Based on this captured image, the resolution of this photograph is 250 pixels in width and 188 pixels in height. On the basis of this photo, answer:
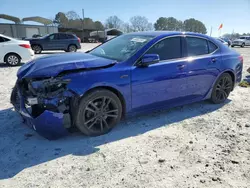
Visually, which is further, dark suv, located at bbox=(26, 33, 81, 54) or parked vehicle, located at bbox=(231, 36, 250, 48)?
parked vehicle, located at bbox=(231, 36, 250, 48)

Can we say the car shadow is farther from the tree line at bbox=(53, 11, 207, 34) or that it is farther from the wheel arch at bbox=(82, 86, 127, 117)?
the tree line at bbox=(53, 11, 207, 34)

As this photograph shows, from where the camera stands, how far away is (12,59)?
9625 millimetres

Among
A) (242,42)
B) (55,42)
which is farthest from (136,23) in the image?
(55,42)

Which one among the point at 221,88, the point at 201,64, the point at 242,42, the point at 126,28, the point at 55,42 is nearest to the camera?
the point at 201,64

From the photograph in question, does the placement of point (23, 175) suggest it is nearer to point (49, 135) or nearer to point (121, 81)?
point (49, 135)

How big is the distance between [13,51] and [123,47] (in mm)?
7557

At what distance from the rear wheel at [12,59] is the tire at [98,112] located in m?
7.98

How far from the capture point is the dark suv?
15.4 m

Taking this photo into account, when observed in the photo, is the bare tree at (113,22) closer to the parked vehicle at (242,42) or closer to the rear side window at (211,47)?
the parked vehicle at (242,42)

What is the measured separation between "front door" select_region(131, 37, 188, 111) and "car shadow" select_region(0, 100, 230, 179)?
364mm

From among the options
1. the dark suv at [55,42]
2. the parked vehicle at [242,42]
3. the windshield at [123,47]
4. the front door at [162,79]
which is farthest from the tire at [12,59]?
the parked vehicle at [242,42]

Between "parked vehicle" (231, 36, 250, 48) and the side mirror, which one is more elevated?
"parked vehicle" (231, 36, 250, 48)

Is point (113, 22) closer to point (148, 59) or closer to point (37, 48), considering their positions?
point (37, 48)

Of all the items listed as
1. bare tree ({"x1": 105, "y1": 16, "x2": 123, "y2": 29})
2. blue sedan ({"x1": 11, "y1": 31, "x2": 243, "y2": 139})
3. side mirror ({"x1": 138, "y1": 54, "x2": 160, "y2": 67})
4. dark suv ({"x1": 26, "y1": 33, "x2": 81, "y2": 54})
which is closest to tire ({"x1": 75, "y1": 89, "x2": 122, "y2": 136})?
blue sedan ({"x1": 11, "y1": 31, "x2": 243, "y2": 139})
